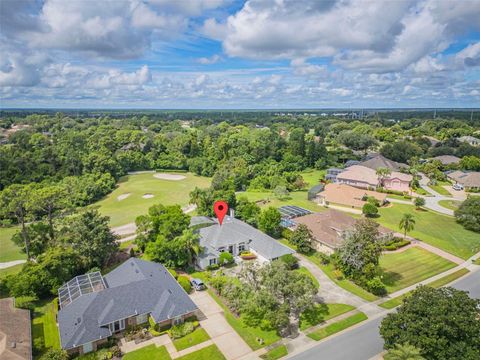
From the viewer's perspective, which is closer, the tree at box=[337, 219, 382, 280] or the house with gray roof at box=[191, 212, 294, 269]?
the tree at box=[337, 219, 382, 280]

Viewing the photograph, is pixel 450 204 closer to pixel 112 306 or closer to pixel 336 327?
pixel 336 327

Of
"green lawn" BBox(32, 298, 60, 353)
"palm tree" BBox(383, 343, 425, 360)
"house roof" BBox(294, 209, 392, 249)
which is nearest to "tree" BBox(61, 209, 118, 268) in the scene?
"green lawn" BBox(32, 298, 60, 353)

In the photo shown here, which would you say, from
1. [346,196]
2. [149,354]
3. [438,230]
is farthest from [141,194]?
[438,230]

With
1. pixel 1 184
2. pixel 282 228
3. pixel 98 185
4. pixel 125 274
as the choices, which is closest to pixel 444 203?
pixel 282 228

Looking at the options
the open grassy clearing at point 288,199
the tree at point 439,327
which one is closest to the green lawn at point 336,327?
the tree at point 439,327

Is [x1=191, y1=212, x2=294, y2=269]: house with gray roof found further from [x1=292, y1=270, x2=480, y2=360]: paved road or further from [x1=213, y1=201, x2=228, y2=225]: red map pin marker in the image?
[x1=292, y1=270, x2=480, y2=360]: paved road

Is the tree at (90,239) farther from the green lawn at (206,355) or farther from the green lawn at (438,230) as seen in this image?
the green lawn at (438,230)
